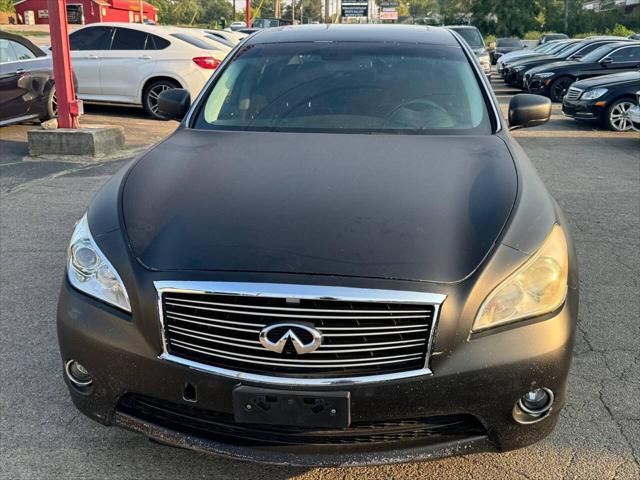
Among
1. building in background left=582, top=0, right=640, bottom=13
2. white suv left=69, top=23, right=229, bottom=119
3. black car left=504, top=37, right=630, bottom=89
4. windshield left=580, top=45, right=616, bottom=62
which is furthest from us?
building in background left=582, top=0, right=640, bottom=13

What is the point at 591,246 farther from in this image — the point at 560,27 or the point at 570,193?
the point at 560,27

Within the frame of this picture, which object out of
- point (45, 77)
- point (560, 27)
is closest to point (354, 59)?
point (45, 77)

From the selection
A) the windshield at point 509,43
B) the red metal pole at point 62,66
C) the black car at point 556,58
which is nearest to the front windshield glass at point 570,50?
the black car at point 556,58

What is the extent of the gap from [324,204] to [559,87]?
49.3 feet

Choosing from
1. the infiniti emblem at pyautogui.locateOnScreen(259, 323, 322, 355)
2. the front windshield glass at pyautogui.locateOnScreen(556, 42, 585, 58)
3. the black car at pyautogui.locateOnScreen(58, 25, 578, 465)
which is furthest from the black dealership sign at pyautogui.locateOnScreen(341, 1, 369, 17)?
the infiniti emblem at pyautogui.locateOnScreen(259, 323, 322, 355)

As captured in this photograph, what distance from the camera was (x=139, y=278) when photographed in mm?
2303

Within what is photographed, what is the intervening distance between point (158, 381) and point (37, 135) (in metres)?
7.27

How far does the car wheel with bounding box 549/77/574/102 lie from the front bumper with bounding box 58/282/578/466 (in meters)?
15.0

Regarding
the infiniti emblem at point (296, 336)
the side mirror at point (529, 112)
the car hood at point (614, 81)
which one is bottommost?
the car hood at point (614, 81)

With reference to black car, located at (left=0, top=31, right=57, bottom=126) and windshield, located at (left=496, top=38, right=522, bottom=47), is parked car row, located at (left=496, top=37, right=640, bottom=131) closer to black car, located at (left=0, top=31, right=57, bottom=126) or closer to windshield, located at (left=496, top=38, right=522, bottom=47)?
black car, located at (left=0, top=31, right=57, bottom=126)

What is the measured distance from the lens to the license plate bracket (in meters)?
2.15

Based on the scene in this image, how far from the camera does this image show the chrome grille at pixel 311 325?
7.09ft

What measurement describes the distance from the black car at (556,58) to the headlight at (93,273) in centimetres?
1660

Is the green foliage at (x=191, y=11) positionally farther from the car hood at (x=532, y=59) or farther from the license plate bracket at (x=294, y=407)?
the license plate bracket at (x=294, y=407)
